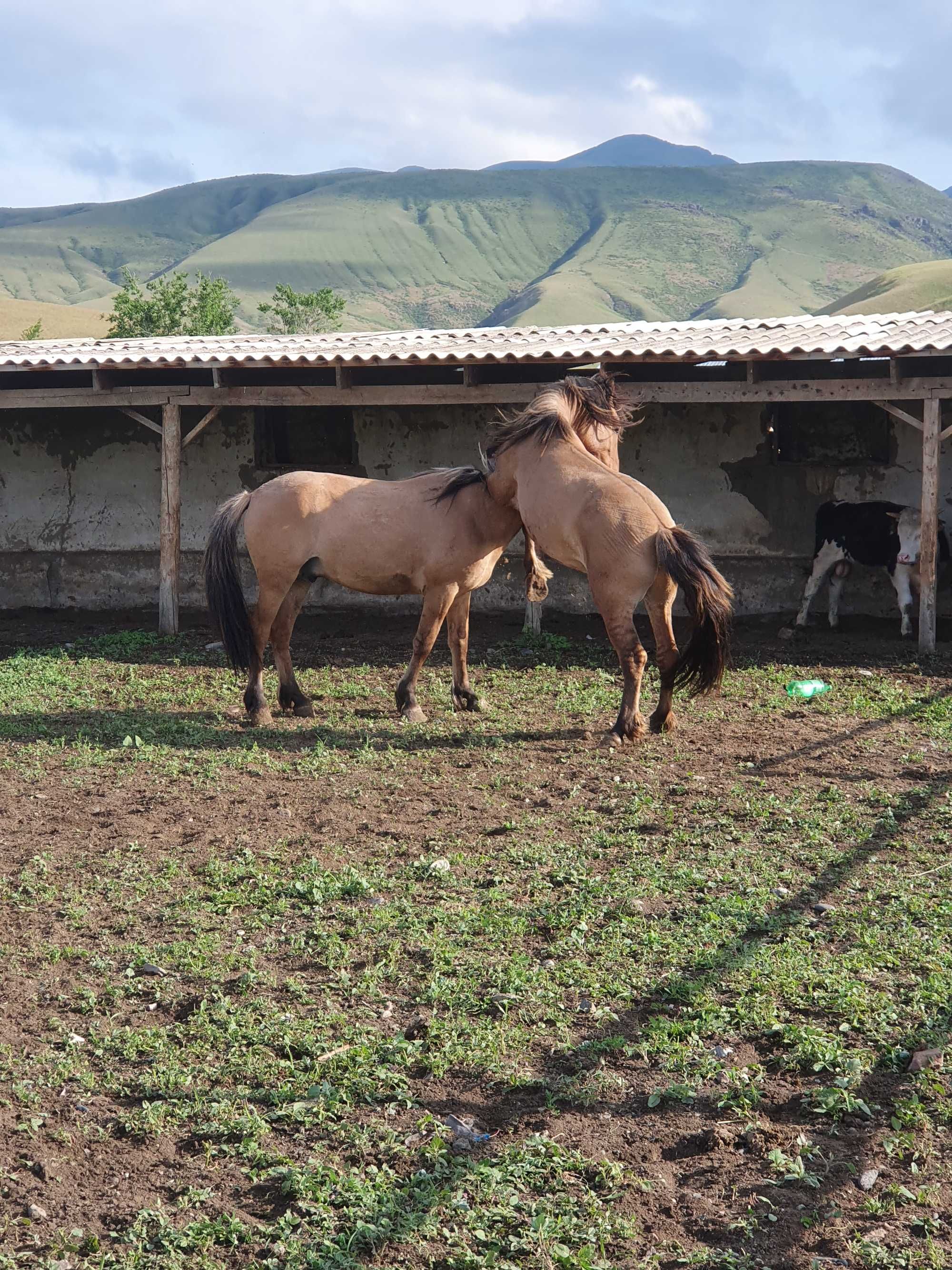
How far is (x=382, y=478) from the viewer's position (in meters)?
13.3

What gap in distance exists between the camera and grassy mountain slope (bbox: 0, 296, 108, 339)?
122562 mm

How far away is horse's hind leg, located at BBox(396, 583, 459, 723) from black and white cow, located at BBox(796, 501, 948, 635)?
4860 mm

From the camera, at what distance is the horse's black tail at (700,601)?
7297mm

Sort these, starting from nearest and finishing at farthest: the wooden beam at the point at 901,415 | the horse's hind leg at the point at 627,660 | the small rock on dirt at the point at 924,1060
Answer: the small rock on dirt at the point at 924,1060, the horse's hind leg at the point at 627,660, the wooden beam at the point at 901,415

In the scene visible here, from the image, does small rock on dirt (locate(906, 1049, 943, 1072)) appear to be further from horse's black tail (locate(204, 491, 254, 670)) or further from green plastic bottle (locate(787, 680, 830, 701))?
horse's black tail (locate(204, 491, 254, 670))

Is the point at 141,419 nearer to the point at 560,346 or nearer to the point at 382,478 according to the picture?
the point at 382,478

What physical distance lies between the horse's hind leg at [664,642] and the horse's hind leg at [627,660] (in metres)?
0.13

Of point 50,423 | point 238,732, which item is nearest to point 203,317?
point 50,423

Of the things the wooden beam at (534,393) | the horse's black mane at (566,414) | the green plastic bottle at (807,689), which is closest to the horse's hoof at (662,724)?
the green plastic bottle at (807,689)

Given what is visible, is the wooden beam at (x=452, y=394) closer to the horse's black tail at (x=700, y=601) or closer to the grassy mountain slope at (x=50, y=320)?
the horse's black tail at (x=700, y=601)

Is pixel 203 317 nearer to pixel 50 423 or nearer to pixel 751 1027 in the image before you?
pixel 50 423

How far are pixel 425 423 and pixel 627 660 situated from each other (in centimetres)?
619

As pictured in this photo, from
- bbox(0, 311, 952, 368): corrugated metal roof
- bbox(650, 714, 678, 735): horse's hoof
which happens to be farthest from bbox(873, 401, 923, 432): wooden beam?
bbox(650, 714, 678, 735): horse's hoof

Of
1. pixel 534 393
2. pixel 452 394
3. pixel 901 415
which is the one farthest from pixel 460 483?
pixel 901 415
